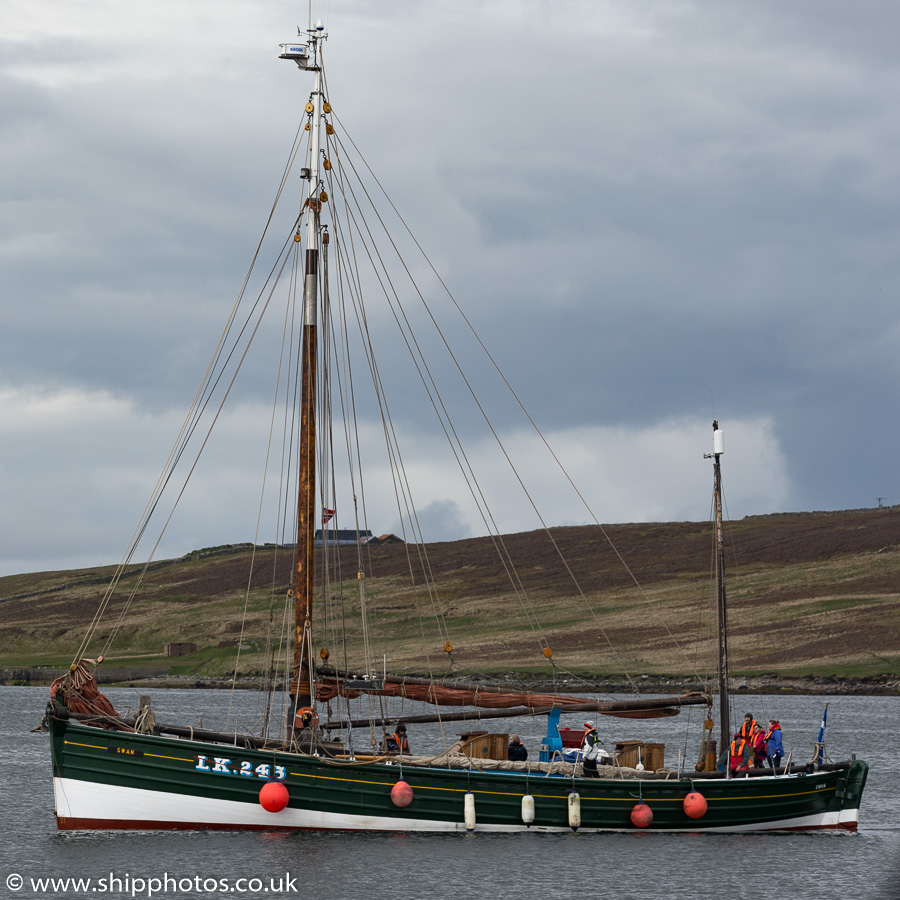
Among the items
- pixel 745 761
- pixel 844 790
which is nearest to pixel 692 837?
pixel 745 761

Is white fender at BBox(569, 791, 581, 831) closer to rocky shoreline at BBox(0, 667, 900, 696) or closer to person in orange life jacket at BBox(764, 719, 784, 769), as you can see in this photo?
person in orange life jacket at BBox(764, 719, 784, 769)

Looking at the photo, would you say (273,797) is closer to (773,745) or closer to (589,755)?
(589,755)

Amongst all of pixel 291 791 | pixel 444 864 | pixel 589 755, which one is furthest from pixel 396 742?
pixel 589 755

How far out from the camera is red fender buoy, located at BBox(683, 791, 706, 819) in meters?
44.4

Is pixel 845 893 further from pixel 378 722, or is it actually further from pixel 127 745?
pixel 127 745

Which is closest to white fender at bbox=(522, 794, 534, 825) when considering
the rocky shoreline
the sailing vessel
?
the sailing vessel

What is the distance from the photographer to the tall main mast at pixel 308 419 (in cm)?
4434

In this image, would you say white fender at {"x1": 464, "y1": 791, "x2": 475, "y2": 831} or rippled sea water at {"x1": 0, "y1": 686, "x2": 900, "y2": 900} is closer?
rippled sea water at {"x1": 0, "y1": 686, "x2": 900, "y2": 900}

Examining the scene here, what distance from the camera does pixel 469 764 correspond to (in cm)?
4262

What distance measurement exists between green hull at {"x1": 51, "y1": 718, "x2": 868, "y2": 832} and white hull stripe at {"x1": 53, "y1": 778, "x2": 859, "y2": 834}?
31 millimetres

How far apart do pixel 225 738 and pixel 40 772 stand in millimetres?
34324

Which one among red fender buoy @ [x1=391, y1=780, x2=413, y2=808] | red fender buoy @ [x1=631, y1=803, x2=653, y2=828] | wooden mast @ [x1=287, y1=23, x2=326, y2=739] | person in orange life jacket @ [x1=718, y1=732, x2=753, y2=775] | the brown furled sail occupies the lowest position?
red fender buoy @ [x1=631, y1=803, x2=653, y2=828]

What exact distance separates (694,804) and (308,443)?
17753 millimetres

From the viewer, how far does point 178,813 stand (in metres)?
41.4
